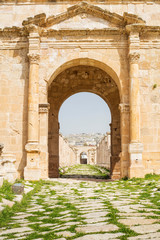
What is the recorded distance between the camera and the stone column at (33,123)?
11174mm

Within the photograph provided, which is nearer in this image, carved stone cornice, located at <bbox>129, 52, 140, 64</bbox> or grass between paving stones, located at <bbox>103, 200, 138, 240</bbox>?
grass between paving stones, located at <bbox>103, 200, 138, 240</bbox>

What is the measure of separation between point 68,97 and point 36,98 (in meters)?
6.12

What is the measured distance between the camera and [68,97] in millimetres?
17766

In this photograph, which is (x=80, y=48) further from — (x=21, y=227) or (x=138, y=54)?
(x=21, y=227)

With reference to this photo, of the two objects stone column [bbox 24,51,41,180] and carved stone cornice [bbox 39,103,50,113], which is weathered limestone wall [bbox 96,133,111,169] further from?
stone column [bbox 24,51,41,180]

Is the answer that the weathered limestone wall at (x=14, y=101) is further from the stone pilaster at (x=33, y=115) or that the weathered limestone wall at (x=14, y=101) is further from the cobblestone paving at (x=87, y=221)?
the cobblestone paving at (x=87, y=221)

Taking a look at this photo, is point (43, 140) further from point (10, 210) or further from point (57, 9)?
point (10, 210)

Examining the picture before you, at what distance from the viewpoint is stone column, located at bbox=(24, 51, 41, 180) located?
11174 millimetres

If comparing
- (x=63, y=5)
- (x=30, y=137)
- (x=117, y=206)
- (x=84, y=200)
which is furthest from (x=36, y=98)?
(x=117, y=206)

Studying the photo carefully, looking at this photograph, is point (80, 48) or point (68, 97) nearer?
point (80, 48)

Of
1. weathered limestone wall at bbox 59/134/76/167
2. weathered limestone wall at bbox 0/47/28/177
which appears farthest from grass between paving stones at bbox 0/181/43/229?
weathered limestone wall at bbox 59/134/76/167

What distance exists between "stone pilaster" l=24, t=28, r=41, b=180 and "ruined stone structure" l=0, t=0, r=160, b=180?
0.04m

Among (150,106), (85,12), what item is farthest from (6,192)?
(85,12)

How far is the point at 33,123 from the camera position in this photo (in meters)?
11.5
